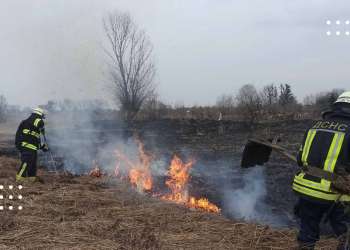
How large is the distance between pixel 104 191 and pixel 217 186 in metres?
3.36

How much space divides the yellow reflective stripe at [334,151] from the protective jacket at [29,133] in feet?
24.7

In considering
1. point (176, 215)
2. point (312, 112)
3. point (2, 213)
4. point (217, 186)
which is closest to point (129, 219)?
point (176, 215)

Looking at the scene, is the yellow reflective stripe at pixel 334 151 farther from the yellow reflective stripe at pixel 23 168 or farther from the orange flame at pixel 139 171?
the yellow reflective stripe at pixel 23 168

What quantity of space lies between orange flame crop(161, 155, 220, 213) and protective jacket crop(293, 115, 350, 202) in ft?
12.2

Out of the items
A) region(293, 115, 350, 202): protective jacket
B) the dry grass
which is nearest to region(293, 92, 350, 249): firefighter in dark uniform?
region(293, 115, 350, 202): protective jacket

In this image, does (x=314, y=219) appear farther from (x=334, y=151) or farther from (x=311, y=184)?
(x=334, y=151)

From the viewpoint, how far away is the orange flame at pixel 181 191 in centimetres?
788

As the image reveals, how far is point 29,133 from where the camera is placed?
30.9 ft

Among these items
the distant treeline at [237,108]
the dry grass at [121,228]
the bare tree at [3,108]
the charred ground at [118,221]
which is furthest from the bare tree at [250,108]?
the bare tree at [3,108]

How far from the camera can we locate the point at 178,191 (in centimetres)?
915

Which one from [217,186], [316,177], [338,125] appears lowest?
[217,186]

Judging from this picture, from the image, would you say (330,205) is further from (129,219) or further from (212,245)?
(129,219)

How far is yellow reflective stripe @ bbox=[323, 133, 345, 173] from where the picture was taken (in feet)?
12.0

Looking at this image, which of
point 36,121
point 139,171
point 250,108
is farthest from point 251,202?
point 250,108
